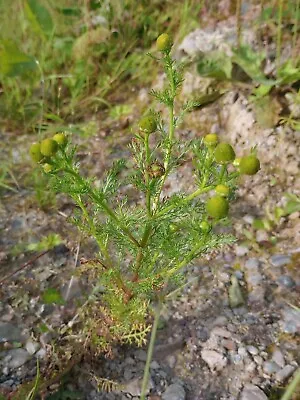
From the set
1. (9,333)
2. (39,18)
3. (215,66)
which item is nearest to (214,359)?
(9,333)

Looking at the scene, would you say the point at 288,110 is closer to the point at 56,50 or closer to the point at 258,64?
the point at 258,64

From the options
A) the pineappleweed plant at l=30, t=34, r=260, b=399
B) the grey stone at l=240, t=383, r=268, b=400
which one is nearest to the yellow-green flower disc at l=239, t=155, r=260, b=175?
the pineappleweed plant at l=30, t=34, r=260, b=399

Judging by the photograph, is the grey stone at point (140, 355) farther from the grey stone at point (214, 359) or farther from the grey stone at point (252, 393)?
the grey stone at point (252, 393)

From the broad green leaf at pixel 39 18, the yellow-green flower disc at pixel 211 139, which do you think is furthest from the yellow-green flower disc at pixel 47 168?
the broad green leaf at pixel 39 18

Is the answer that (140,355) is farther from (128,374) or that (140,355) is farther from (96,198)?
(96,198)

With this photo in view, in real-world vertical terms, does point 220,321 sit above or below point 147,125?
below

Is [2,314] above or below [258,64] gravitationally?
below

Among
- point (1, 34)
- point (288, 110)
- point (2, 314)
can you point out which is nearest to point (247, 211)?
point (288, 110)
